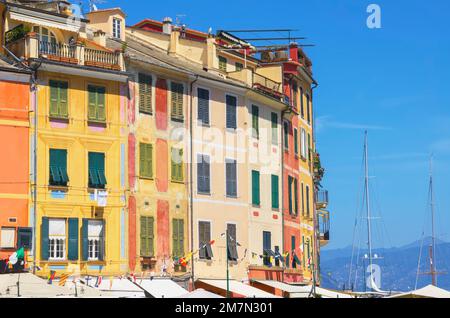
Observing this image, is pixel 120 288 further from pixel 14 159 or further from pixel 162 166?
pixel 14 159

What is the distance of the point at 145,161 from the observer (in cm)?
4219

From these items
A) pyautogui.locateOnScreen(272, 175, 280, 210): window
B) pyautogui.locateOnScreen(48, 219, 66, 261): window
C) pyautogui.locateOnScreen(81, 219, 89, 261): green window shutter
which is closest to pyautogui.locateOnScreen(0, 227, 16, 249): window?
pyautogui.locateOnScreen(48, 219, 66, 261): window

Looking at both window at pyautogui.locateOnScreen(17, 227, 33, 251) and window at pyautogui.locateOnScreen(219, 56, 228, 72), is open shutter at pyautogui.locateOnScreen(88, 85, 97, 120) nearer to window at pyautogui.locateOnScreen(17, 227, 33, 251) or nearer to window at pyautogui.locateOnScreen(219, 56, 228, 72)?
window at pyautogui.locateOnScreen(17, 227, 33, 251)

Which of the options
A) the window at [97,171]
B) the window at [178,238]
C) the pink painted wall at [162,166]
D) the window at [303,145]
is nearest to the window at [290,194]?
the window at [303,145]

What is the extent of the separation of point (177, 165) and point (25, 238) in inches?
365

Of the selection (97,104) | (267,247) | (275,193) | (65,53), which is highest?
(65,53)

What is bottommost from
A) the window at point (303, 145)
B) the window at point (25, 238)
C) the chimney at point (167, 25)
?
the window at point (25, 238)

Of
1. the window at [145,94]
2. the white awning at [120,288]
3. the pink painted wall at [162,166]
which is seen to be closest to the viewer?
the white awning at [120,288]

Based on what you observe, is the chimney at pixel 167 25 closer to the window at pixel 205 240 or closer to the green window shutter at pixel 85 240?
the window at pixel 205 240

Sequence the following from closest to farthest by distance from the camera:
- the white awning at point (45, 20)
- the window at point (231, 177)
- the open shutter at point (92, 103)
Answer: the white awning at point (45, 20)
the open shutter at point (92, 103)
the window at point (231, 177)

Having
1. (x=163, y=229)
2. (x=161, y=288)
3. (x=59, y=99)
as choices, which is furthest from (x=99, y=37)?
(x=161, y=288)

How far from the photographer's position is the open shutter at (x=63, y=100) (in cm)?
3898

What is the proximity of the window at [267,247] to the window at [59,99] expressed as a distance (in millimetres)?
15115
